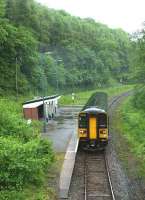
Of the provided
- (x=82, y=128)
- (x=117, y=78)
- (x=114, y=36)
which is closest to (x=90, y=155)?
(x=82, y=128)

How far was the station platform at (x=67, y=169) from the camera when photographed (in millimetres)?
20562

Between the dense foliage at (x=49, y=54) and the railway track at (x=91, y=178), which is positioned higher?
the dense foliage at (x=49, y=54)

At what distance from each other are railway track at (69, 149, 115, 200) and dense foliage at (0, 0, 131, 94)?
27497 millimetres

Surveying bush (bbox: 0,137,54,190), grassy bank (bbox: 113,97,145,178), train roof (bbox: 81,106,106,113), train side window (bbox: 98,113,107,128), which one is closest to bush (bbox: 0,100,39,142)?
bush (bbox: 0,137,54,190)

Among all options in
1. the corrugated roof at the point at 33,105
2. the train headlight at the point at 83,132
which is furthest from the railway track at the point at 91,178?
the corrugated roof at the point at 33,105

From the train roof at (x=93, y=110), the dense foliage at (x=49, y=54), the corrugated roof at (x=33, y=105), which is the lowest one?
the corrugated roof at (x=33, y=105)

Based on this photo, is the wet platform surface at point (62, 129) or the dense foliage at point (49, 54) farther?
the dense foliage at point (49, 54)

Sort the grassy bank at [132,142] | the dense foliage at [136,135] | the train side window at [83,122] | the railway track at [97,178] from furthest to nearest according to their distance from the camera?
the train side window at [83,122] → the dense foliage at [136,135] → the grassy bank at [132,142] → the railway track at [97,178]

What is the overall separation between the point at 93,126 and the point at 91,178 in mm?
5775

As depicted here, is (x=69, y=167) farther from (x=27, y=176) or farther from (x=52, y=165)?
(x=27, y=176)

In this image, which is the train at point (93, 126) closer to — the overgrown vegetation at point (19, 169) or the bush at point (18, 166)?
the overgrown vegetation at point (19, 169)

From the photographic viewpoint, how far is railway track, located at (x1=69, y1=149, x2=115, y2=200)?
20188 mm

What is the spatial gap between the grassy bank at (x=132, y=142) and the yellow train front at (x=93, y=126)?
1.86 metres

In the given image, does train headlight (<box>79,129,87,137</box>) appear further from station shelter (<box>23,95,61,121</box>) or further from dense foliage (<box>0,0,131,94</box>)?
dense foliage (<box>0,0,131,94</box>)
